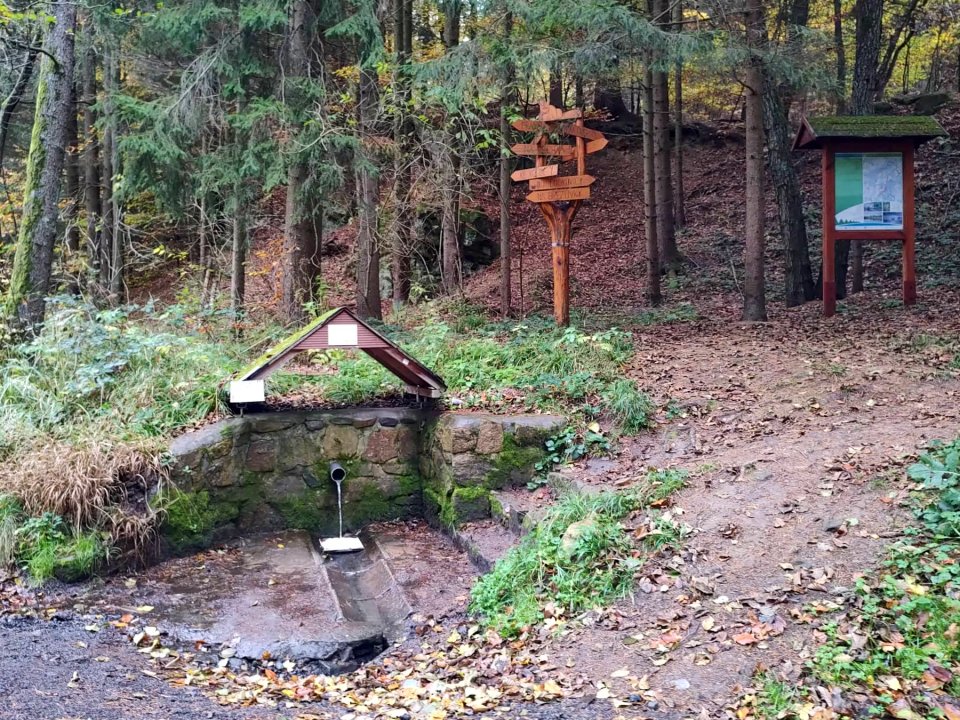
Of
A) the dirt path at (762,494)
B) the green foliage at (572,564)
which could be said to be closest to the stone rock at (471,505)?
the dirt path at (762,494)

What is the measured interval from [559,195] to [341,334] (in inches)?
144

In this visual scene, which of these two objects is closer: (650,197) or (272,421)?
(272,421)

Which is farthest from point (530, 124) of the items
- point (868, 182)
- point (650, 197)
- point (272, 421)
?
point (272, 421)

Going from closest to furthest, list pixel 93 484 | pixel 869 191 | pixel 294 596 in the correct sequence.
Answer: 1. pixel 294 596
2. pixel 93 484
3. pixel 869 191

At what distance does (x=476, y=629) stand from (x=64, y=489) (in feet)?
12.0

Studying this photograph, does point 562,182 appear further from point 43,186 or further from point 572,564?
point 43,186

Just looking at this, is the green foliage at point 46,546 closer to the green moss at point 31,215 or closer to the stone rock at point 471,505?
the stone rock at point 471,505

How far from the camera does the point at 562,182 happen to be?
958cm

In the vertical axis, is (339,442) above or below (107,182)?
below

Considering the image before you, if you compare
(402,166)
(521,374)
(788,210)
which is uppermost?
(402,166)

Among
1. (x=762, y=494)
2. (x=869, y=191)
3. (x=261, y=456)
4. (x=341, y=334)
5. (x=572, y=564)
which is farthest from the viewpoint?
(x=869, y=191)

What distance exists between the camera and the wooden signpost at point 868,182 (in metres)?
10.3

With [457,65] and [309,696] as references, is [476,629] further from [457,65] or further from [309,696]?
[457,65]

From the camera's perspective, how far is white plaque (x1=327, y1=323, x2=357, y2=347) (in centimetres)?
729
